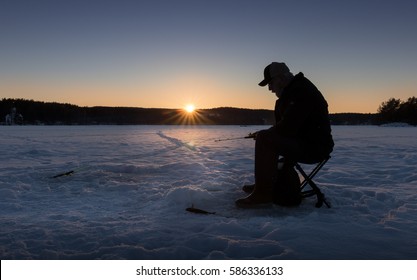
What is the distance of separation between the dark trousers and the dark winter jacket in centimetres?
9

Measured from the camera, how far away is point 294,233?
10.4 ft

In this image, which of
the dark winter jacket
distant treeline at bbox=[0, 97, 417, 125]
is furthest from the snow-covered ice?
distant treeline at bbox=[0, 97, 417, 125]

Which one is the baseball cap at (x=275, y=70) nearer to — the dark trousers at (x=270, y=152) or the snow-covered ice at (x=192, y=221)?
the dark trousers at (x=270, y=152)

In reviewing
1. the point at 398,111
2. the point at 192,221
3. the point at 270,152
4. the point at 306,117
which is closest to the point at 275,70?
the point at 306,117

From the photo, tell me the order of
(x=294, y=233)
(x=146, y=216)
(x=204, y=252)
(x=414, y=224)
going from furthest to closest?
(x=146, y=216), (x=414, y=224), (x=294, y=233), (x=204, y=252)

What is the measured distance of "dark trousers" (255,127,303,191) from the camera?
3822 mm

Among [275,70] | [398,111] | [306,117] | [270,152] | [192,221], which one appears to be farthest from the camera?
[398,111]

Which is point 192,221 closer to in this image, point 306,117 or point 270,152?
point 270,152

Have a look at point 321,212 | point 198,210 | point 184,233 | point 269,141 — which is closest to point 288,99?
point 269,141

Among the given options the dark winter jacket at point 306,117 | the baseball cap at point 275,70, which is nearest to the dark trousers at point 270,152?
the dark winter jacket at point 306,117

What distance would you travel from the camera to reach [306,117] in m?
3.80

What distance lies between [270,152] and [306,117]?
60 centimetres
